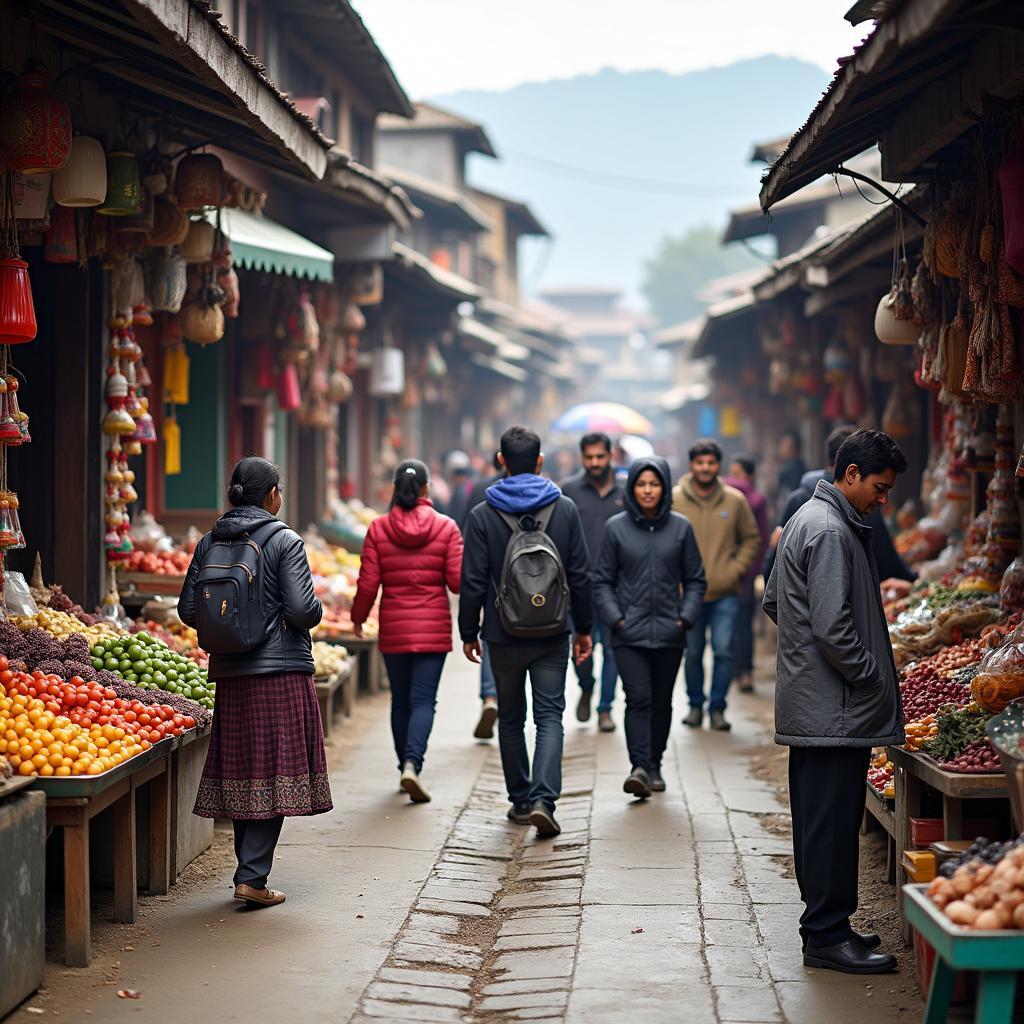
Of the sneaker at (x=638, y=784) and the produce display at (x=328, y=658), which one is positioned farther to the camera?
the produce display at (x=328, y=658)

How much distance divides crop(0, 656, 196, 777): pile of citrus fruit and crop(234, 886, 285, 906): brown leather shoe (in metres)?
0.72

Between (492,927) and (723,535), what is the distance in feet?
17.1

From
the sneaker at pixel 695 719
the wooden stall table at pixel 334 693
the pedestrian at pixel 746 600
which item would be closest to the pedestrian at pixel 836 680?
the wooden stall table at pixel 334 693

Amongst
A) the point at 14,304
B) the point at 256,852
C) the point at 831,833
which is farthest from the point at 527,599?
the point at 14,304

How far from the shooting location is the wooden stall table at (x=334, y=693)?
401 inches

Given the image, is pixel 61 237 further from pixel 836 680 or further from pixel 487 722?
pixel 836 680

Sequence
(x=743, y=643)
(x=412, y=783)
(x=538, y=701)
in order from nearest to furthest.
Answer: (x=538, y=701) < (x=412, y=783) < (x=743, y=643)

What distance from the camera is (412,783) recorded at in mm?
8359

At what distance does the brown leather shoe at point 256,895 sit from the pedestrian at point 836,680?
2221 mm

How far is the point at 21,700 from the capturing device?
231 inches

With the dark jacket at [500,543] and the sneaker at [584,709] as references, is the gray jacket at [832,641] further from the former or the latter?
the sneaker at [584,709]

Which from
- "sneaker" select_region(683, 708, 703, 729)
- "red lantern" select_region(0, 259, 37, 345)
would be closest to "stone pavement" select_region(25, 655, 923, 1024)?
"sneaker" select_region(683, 708, 703, 729)

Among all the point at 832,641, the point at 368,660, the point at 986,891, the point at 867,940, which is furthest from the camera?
the point at 368,660

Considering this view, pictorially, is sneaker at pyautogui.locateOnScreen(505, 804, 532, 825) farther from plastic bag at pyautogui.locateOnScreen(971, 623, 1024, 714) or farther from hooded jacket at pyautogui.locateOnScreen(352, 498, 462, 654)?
plastic bag at pyautogui.locateOnScreen(971, 623, 1024, 714)
